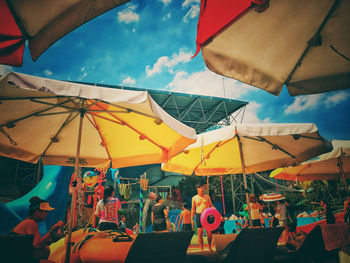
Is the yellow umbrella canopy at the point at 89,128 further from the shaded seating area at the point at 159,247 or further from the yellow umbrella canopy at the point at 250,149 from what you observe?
the shaded seating area at the point at 159,247

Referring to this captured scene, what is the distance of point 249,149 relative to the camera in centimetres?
528

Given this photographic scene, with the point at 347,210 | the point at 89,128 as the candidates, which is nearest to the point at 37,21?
the point at 89,128

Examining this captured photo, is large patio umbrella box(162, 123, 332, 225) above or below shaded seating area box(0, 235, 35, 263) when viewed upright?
above

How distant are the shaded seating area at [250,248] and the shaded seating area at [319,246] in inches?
23.1

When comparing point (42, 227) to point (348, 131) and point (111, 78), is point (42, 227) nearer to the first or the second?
point (111, 78)

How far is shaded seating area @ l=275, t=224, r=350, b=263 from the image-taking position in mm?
3217

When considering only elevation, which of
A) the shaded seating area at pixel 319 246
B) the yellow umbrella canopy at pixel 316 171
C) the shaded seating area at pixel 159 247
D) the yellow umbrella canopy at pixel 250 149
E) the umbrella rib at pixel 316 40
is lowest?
the shaded seating area at pixel 319 246

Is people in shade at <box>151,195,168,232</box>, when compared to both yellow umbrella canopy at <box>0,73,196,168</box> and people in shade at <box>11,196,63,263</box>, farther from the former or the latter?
people in shade at <box>11,196,63,263</box>

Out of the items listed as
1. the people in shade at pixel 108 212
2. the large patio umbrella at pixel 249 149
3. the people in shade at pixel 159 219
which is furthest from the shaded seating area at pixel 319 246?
the people in shade at pixel 159 219

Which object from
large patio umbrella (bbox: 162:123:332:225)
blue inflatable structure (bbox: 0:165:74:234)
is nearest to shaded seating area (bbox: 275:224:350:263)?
large patio umbrella (bbox: 162:123:332:225)

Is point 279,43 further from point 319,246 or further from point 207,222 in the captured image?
point 207,222

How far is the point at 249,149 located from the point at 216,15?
13.2ft

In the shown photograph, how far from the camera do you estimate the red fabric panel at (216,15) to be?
5.83ft

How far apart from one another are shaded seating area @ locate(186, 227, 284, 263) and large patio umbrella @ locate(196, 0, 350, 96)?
71.9 inches
